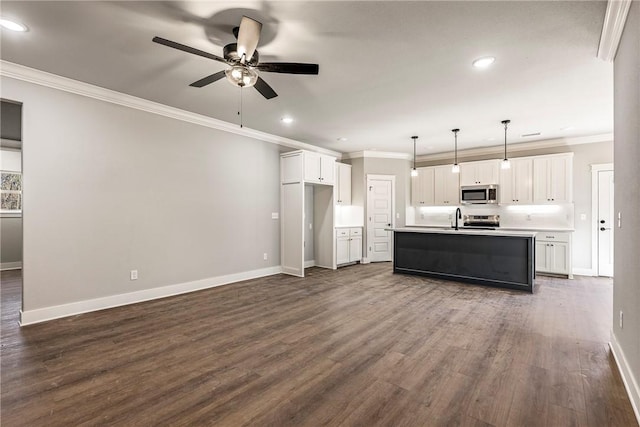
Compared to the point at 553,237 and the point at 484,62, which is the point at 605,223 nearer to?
the point at 553,237

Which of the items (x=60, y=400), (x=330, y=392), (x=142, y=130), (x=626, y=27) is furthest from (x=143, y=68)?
(x=626, y=27)

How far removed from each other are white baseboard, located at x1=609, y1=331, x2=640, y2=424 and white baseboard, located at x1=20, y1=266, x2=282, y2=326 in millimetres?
4857

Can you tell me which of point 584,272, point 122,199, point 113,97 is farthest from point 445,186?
point 113,97

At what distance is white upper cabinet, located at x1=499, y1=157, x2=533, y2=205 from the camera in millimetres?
6430

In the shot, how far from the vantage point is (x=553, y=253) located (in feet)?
19.5

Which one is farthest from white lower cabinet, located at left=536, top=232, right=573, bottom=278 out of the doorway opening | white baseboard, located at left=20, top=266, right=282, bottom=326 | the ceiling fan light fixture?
the doorway opening

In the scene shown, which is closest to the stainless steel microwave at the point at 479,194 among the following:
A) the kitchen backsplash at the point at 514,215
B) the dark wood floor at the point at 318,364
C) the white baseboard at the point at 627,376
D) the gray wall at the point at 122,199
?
the kitchen backsplash at the point at 514,215

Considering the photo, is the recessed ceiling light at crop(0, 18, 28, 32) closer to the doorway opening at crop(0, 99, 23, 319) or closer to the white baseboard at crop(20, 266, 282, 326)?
the white baseboard at crop(20, 266, 282, 326)

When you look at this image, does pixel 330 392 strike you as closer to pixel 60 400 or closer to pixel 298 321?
pixel 298 321

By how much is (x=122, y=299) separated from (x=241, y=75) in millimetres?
3374

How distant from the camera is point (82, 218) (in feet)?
12.2

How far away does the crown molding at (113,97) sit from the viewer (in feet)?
10.8

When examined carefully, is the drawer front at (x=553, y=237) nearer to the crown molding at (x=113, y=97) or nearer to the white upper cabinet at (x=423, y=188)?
the white upper cabinet at (x=423, y=188)

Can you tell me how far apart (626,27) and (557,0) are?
0.59 m
